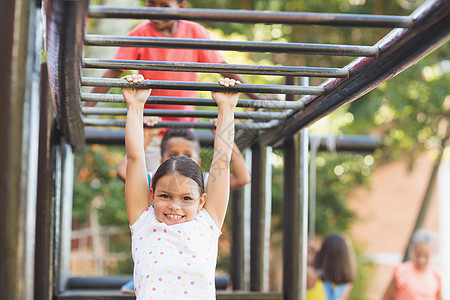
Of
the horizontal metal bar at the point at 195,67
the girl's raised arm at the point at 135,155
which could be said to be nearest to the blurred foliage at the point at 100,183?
the girl's raised arm at the point at 135,155

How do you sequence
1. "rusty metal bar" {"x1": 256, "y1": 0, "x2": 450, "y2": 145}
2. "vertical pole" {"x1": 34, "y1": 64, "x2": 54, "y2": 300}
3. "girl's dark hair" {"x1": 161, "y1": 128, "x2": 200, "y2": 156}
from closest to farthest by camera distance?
"rusty metal bar" {"x1": 256, "y1": 0, "x2": 450, "y2": 145} < "vertical pole" {"x1": 34, "y1": 64, "x2": 54, "y2": 300} < "girl's dark hair" {"x1": 161, "y1": 128, "x2": 200, "y2": 156}

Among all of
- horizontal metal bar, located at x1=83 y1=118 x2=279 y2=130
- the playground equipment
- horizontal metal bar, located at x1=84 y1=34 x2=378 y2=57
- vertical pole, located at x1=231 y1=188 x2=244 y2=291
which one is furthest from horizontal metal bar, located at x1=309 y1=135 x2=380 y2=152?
horizontal metal bar, located at x1=84 y1=34 x2=378 y2=57

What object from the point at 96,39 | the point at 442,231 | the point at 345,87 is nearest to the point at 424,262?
the point at 345,87

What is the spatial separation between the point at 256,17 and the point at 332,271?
11.9ft

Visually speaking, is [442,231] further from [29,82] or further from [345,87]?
[29,82]

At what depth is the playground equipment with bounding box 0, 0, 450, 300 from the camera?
1.18 meters

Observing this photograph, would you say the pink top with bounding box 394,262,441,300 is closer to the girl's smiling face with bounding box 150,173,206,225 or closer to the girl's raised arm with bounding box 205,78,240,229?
the girl's raised arm with bounding box 205,78,240,229

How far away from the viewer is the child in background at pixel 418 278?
4.71 meters

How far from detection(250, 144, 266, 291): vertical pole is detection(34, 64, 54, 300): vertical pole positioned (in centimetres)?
114

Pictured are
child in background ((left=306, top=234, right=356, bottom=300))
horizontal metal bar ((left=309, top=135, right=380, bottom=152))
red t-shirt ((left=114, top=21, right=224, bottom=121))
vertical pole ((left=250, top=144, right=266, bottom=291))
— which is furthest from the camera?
child in background ((left=306, top=234, right=356, bottom=300))

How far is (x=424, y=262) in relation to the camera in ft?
15.7

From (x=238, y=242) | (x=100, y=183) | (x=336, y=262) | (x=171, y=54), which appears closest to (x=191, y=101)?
(x=171, y=54)

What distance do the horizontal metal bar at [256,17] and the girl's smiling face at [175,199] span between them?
62 cm

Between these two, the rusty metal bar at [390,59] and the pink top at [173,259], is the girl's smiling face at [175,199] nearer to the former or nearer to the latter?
the pink top at [173,259]
